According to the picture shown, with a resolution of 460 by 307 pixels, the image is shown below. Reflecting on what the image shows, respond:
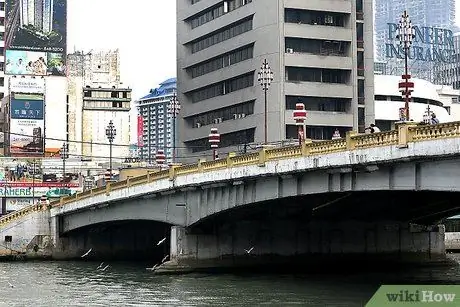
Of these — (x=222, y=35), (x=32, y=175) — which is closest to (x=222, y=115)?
(x=222, y=35)

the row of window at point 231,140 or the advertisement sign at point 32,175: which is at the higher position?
the row of window at point 231,140

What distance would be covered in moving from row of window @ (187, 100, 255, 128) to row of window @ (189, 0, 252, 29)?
12.8m

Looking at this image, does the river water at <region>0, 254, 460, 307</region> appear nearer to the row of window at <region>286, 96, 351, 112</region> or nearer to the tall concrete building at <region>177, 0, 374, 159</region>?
the tall concrete building at <region>177, 0, 374, 159</region>

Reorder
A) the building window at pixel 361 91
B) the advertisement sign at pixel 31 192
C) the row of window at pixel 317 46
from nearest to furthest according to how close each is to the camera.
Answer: the row of window at pixel 317 46 < the building window at pixel 361 91 < the advertisement sign at pixel 31 192

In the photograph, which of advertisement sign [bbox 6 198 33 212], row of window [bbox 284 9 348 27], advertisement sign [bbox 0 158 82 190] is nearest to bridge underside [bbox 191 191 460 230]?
row of window [bbox 284 9 348 27]

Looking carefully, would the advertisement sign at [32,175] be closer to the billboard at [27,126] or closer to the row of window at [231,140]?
the billboard at [27,126]

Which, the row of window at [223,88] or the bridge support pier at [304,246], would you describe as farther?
the row of window at [223,88]

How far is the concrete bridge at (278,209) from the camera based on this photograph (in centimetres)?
4438

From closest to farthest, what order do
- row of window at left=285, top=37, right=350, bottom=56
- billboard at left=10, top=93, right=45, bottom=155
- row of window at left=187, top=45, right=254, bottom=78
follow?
row of window at left=285, top=37, right=350, bottom=56
row of window at left=187, top=45, right=254, bottom=78
billboard at left=10, top=93, right=45, bottom=155

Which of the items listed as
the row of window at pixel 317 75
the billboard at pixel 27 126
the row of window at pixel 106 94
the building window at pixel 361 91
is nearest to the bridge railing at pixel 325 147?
the row of window at pixel 317 75

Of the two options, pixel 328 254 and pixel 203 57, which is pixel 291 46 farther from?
pixel 328 254

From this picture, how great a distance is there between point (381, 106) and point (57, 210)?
68092mm

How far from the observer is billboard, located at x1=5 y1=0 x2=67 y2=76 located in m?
163

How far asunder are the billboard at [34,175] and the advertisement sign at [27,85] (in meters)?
11.3
